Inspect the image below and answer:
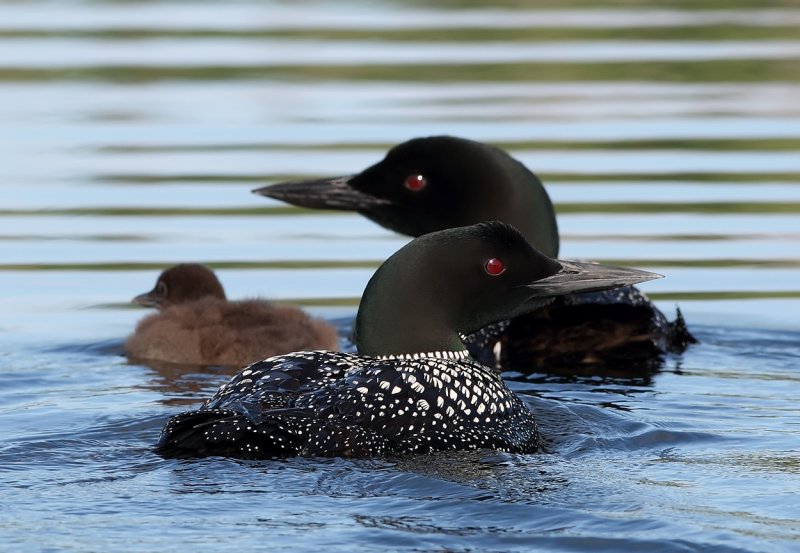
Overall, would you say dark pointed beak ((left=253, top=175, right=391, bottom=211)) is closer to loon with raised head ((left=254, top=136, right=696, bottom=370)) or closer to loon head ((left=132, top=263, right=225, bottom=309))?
loon with raised head ((left=254, top=136, right=696, bottom=370))

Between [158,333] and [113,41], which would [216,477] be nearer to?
[158,333]

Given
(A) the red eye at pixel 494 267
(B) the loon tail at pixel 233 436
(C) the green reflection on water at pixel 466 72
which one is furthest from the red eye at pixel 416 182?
(C) the green reflection on water at pixel 466 72

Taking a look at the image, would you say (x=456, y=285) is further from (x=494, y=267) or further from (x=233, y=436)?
(x=233, y=436)

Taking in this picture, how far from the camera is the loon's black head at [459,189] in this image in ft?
24.3

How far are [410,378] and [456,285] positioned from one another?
491mm

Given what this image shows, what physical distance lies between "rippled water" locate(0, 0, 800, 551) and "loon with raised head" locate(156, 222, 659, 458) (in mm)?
105

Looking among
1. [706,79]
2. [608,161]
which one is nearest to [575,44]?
[706,79]

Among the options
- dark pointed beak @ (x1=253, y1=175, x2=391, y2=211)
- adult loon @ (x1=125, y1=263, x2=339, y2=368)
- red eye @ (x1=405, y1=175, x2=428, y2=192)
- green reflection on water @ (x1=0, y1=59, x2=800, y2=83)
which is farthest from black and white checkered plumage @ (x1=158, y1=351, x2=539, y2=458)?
green reflection on water @ (x1=0, y1=59, x2=800, y2=83)

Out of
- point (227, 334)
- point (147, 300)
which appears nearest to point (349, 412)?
point (227, 334)

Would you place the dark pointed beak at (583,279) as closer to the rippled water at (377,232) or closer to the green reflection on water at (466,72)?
the rippled water at (377,232)

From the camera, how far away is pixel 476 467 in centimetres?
527

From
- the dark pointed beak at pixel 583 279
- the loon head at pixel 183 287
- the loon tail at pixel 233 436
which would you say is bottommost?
the loon tail at pixel 233 436

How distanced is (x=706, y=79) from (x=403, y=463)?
27.9ft

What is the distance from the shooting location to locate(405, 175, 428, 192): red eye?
24.7 feet
